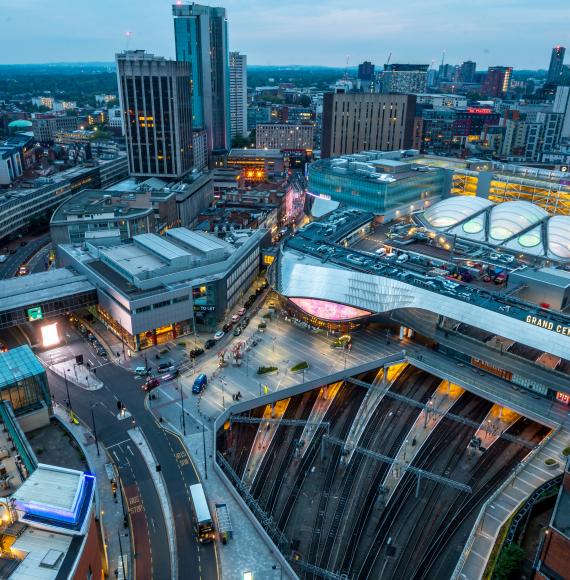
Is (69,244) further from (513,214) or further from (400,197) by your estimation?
(513,214)

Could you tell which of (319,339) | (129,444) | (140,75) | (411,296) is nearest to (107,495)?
(129,444)

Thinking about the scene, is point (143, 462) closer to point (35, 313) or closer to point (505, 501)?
point (35, 313)

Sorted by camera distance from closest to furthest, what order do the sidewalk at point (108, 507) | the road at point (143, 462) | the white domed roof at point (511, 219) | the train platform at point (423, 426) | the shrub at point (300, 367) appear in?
1. the sidewalk at point (108, 507)
2. the road at point (143, 462)
3. the train platform at point (423, 426)
4. the shrub at point (300, 367)
5. the white domed roof at point (511, 219)

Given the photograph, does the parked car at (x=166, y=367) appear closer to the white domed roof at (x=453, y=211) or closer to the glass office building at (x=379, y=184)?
the white domed roof at (x=453, y=211)

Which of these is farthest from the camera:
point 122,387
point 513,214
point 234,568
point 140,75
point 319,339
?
point 140,75

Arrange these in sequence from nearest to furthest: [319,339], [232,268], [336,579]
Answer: [336,579] < [319,339] < [232,268]

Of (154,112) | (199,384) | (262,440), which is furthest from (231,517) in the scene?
(154,112)

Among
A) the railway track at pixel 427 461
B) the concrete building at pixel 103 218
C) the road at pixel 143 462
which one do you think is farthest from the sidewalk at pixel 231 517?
the concrete building at pixel 103 218
